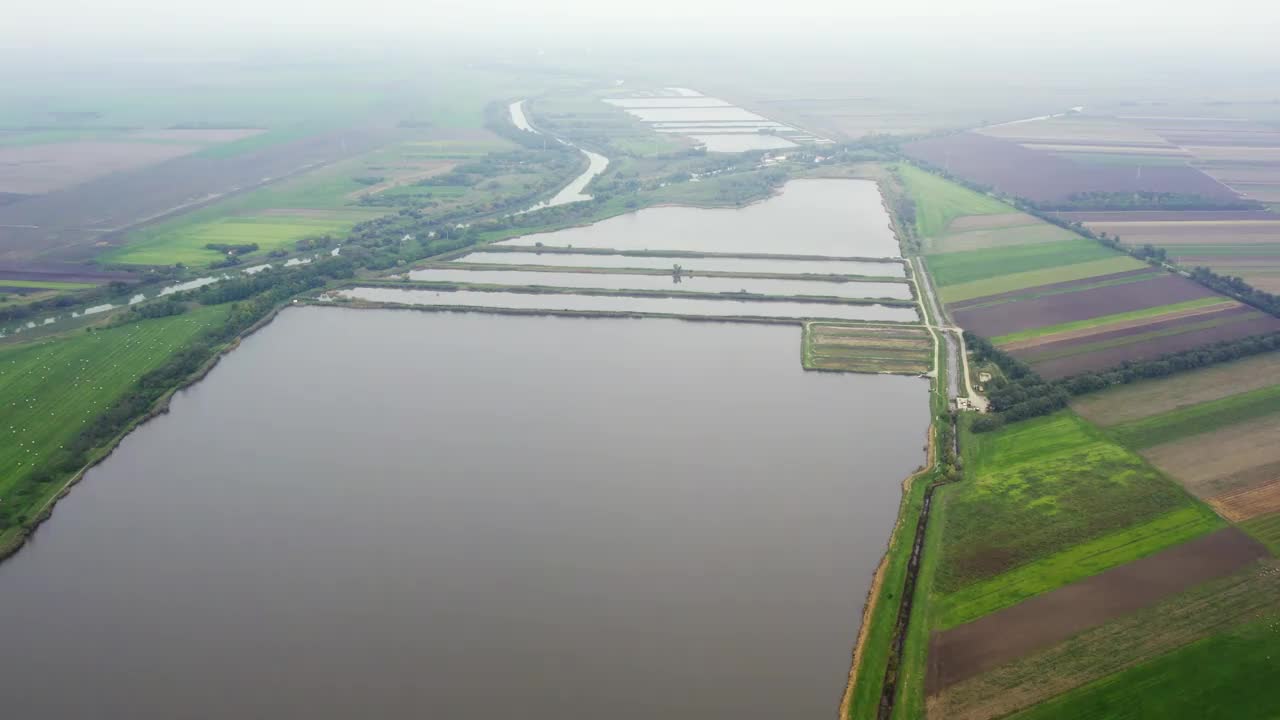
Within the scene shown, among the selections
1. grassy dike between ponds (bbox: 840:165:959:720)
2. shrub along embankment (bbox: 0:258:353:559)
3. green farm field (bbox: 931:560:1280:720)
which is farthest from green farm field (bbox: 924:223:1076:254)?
shrub along embankment (bbox: 0:258:353:559)

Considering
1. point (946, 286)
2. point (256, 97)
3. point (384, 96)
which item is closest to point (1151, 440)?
point (946, 286)

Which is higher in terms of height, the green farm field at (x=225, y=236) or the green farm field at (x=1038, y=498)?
the green farm field at (x=225, y=236)

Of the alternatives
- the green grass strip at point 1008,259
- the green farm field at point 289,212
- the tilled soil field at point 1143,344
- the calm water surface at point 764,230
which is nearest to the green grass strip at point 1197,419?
the tilled soil field at point 1143,344

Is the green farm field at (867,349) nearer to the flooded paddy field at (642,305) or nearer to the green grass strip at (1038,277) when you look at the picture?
the flooded paddy field at (642,305)

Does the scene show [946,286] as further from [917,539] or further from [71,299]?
[71,299]

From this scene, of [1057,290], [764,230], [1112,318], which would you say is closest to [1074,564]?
[1112,318]

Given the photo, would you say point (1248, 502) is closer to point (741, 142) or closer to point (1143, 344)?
point (1143, 344)
